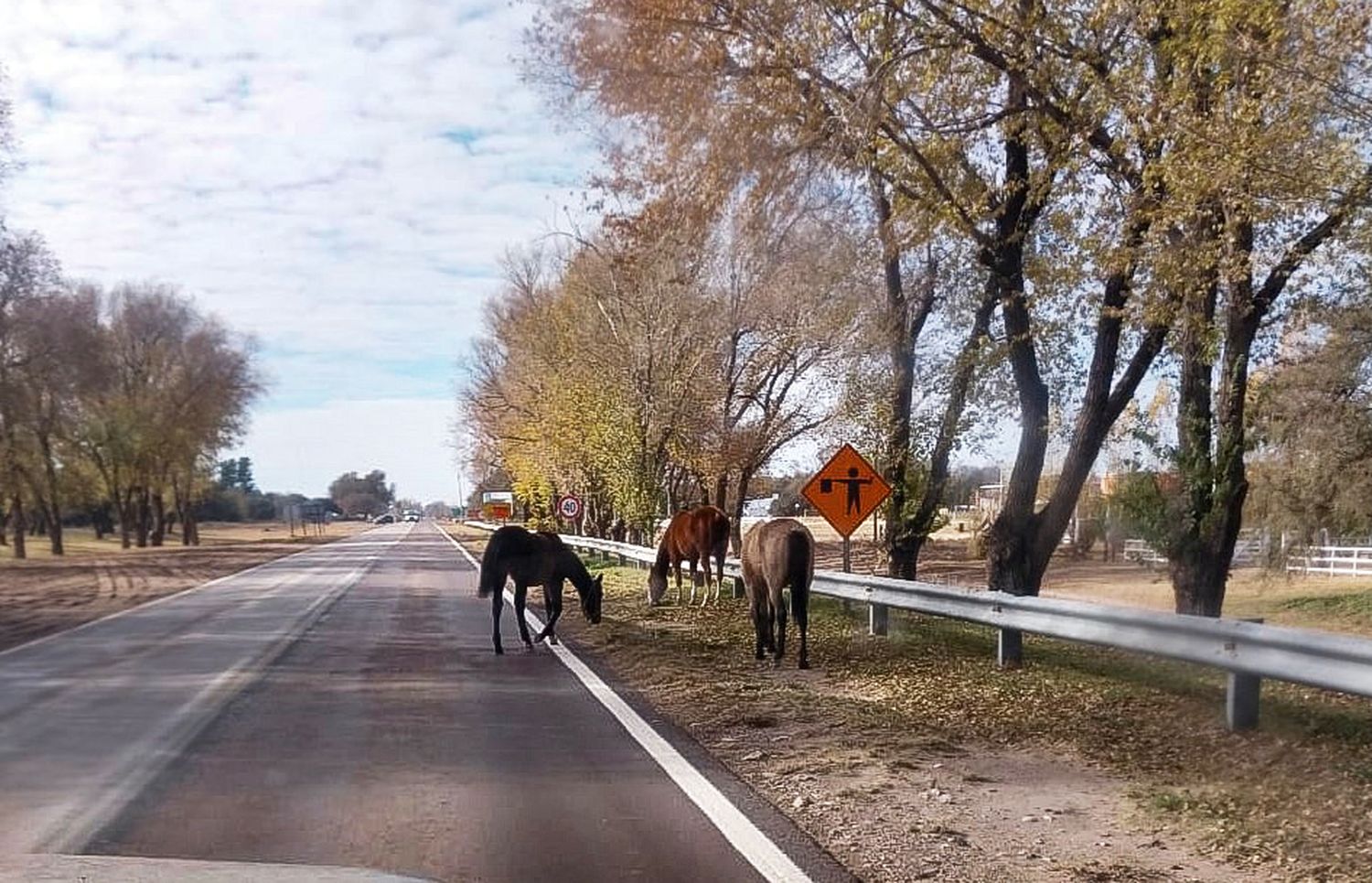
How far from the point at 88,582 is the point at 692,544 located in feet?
65.7

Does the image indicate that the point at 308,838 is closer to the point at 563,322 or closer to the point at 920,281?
the point at 920,281

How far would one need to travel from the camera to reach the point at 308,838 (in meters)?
6.34

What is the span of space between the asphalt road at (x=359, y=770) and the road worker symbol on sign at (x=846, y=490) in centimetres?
378

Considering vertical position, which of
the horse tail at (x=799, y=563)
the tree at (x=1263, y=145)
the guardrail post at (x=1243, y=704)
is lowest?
the guardrail post at (x=1243, y=704)

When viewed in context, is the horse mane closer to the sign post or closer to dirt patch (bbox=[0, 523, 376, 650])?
the sign post

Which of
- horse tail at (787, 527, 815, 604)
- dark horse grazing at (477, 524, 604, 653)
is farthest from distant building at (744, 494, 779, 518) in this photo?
horse tail at (787, 527, 815, 604)

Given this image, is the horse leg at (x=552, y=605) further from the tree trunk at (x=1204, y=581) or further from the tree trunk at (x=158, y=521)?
the tree trunk at (x=158, y=521)

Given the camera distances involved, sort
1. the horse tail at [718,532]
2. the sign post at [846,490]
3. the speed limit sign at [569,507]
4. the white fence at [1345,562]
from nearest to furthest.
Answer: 1. the sign post at [846,490]
2. the horse tail at [718,532]
3. the speed limit sign at [569,507]
4. the white fence at [1345,562]

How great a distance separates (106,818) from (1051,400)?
52.7 feet

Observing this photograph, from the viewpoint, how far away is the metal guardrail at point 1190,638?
7328 mm

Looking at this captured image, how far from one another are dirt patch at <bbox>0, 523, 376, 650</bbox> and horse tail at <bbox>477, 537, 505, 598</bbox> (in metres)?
6.21

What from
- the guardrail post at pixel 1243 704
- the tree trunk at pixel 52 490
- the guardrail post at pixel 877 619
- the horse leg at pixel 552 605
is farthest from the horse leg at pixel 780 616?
the tree trunk at pixel 52 490

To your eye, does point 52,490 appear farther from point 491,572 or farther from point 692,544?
point 491,572

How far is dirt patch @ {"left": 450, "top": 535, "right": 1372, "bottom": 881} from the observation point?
615cm
